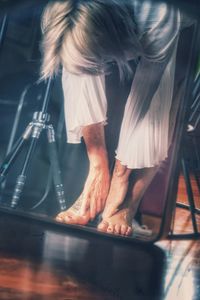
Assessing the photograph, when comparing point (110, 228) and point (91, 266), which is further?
point (110, 228)

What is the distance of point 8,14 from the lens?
2.82ft

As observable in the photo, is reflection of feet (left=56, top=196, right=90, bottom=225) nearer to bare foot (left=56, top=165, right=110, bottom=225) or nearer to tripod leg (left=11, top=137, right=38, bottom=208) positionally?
bare foot (left=56, top=165, right=110, bottom=225)

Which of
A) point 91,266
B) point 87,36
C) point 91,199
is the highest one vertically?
point 87,36

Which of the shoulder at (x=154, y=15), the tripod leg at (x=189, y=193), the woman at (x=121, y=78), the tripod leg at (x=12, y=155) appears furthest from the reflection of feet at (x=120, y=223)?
the shoulder at (x=154, y=15)

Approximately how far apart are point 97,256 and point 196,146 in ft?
0.97

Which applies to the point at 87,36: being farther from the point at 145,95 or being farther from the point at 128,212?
the point at 128,212

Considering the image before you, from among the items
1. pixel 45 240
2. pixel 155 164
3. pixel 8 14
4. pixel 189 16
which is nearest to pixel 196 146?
pixel 155 164

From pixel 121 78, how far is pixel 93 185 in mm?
229

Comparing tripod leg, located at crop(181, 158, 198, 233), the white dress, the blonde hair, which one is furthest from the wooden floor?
the blonde hair

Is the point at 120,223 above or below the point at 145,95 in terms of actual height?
below

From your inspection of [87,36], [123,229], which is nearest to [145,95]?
[87,36]

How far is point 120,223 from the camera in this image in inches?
32.3

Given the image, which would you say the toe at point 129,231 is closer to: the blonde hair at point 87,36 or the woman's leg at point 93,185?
the woman's leg at point 93,185

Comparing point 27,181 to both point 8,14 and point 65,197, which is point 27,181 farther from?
point 8,14
